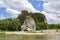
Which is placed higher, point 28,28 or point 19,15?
point 19,15

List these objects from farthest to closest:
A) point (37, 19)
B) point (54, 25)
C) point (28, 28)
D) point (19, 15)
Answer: point (54, 25)
point (37, 19)
point (19, 15)
point (28, 28)

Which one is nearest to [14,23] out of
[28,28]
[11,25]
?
[11,25]

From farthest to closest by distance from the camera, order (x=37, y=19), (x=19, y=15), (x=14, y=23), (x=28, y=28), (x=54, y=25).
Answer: (x=54, y=25)
(x=37, y=19)
(x=19, y=15)
(x=14, y=23)
(x=28, y=28)

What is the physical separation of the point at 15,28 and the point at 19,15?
6439mm

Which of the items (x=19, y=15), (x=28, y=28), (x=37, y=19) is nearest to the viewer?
(x=28, y=28)

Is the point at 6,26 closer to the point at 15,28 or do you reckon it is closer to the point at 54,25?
the point at 15,28

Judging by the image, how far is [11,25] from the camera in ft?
210

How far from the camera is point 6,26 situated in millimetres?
64562

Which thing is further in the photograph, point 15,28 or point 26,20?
point 15,28

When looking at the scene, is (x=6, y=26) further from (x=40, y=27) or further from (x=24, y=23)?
(x=40, y=27)

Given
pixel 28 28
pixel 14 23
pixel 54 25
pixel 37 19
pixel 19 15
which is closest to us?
pixel 28 28

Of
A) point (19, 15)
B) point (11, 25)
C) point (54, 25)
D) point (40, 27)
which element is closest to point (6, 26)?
point (11, 25)

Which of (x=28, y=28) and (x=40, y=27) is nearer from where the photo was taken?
(x=28, y=28)

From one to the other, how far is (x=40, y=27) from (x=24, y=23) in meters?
12.8
